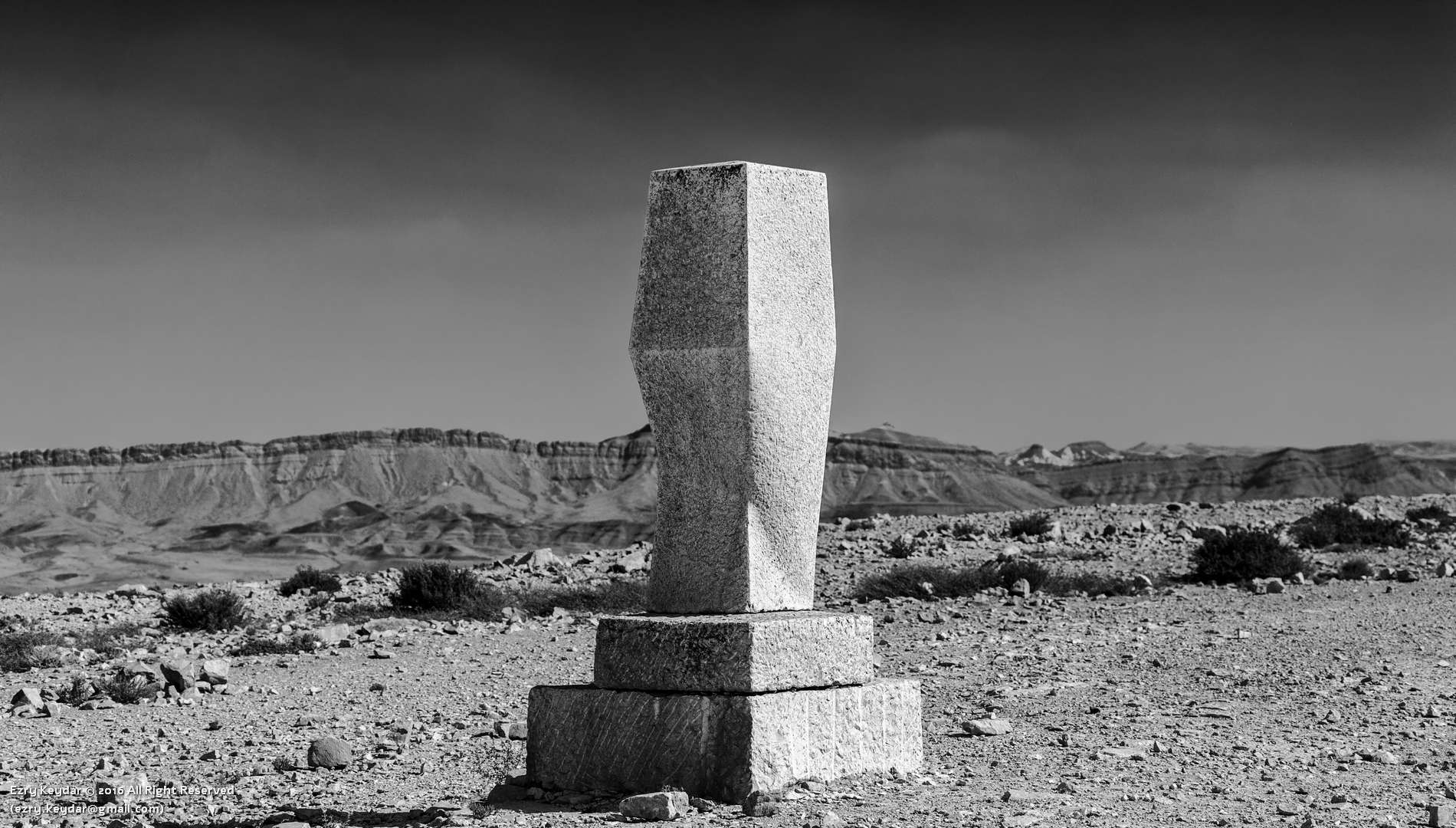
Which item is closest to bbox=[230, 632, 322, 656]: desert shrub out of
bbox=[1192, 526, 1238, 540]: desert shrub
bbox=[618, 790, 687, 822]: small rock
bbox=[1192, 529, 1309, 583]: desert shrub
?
bbox=[618, 790, 687, 822]: small rock

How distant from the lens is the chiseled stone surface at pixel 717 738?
556 centimetres

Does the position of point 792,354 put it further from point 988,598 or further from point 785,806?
point 988,598

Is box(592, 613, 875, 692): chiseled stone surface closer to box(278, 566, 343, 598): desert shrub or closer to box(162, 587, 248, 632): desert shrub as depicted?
box(162, 587, 248, 632): desert shrub

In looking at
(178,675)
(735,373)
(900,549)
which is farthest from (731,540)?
(900,549)

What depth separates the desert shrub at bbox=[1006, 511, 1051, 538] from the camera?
18.8 metres

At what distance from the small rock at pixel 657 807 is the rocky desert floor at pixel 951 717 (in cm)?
11

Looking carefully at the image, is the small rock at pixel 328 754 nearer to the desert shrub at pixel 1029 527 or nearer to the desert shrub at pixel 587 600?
the desert shrub at pixel 587 600

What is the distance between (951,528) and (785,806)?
1464 centimetres

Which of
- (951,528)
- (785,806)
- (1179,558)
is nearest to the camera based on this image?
(785,806)

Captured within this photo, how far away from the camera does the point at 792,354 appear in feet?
20.3

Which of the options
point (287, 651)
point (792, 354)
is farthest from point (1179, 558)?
point (792, 354)

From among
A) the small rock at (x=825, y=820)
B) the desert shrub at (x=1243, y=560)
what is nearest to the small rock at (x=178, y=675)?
the small rock at (x=825, y=820)

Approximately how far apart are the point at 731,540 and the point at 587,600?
8377mm

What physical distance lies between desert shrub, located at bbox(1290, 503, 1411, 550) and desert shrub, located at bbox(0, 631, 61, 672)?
13.7 m
